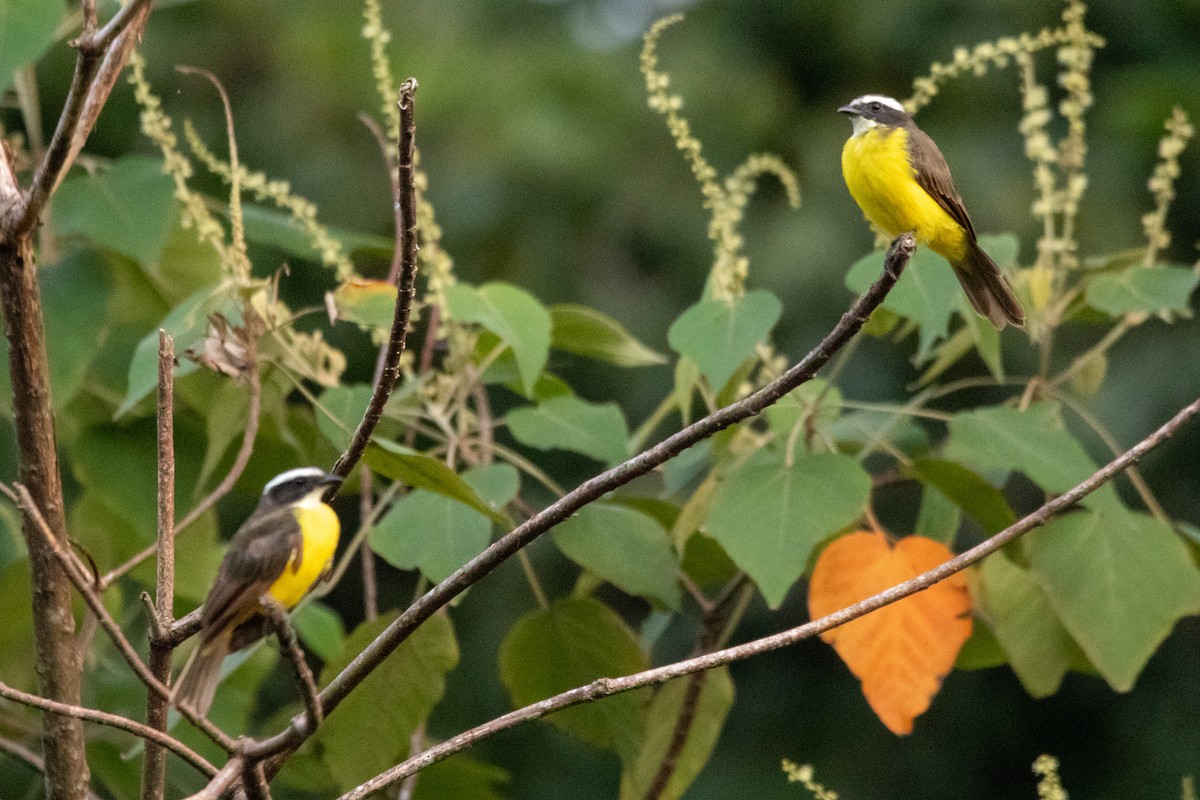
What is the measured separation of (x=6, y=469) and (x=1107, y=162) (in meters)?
5.26

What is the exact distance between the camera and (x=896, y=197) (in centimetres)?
286

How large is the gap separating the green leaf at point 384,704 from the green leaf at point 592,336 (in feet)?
1.99

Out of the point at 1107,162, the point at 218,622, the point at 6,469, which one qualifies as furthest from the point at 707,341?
the point at 1107,162

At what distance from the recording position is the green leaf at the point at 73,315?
8.66 feet

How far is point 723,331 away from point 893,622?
52 centimetres

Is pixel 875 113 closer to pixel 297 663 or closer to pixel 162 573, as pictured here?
pixel 162 573

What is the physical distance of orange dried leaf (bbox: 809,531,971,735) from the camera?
2.33 metres

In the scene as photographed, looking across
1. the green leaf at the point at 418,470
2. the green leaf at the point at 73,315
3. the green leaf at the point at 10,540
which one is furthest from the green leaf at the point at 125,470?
the green leaf at the point at 418,470

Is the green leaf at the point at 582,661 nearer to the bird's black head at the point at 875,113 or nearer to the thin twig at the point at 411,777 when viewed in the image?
the thin twig at the point at 411,777

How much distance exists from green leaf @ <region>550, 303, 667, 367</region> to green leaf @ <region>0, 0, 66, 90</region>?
3.09ft

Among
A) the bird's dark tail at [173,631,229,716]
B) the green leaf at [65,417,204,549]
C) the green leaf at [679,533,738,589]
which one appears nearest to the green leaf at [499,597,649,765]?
the green leaf at [679,533,738,589]

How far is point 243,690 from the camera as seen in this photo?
279 cm

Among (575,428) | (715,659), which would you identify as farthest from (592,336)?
(715,659)

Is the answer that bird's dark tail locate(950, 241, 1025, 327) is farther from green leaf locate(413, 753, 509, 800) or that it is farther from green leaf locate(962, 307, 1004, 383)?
green leaf locate(413, 753, 509, 800)
